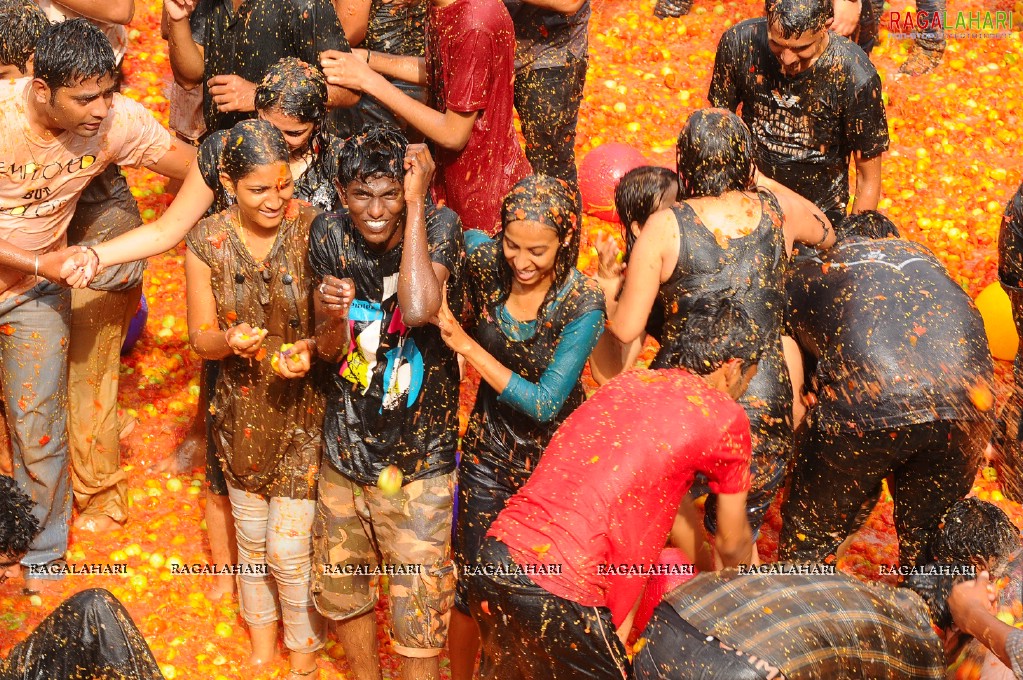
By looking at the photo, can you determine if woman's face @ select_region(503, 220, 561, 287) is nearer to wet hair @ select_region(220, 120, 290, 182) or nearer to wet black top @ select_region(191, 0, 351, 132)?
wet hair @ select_region(220, 120, 290, 182)

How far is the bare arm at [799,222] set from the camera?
15.3 feet

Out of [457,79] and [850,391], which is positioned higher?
[457,79]

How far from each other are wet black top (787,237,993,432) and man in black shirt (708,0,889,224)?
3.83 ft

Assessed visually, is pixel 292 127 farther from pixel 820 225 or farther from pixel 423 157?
pixel 820 225

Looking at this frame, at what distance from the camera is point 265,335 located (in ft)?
14.5

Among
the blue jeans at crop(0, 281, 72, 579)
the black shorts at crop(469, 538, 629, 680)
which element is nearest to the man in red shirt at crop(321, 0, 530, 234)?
the blue jeans at crop(0, 281, 72, 579)

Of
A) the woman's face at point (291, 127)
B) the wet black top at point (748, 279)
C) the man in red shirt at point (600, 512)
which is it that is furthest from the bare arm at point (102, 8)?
the man in red shirt at point (600, 512)

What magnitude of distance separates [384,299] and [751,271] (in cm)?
139

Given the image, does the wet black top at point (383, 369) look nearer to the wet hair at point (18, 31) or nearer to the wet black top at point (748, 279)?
the wet black top at point (748, 279)

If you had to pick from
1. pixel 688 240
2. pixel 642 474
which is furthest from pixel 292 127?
pixel 642 474

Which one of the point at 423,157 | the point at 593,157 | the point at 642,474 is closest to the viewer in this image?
the point at 642,474

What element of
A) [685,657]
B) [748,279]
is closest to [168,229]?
[748,279]

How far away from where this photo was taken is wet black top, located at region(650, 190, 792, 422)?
4.42 metres

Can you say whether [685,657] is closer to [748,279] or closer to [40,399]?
[748,279]
